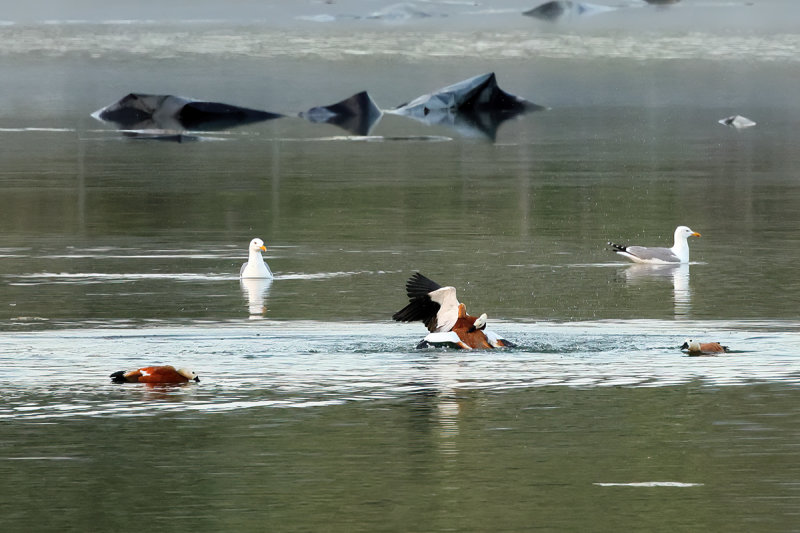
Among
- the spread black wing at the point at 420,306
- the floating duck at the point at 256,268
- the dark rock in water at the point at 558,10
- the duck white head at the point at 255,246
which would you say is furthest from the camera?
the dark rock in water at the point at 558,10

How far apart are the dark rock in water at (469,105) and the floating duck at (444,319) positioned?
35281mm

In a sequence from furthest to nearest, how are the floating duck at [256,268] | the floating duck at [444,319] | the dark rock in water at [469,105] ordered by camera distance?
the dark rock in water at [469,105]
the floating duck at [256,268]
the floating duck at [444,319]

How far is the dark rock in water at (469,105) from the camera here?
5247 cm

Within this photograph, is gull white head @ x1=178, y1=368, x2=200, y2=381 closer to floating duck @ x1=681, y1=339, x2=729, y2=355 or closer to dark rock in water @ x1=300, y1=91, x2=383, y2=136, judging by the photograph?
floating duck @ x1=681, y1=339, x2=729, y2=355

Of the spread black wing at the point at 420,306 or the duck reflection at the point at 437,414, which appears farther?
the spread black wing at the point at 420,306

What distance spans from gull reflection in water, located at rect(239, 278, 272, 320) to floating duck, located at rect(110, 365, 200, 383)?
12.6 ft

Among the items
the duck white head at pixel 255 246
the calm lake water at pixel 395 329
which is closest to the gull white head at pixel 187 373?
the calm lake water at pixel 395 329

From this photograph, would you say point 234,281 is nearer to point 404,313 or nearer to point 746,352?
point 404,313

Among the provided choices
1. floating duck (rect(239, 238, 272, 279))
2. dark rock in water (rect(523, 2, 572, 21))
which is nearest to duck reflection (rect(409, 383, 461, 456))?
floating duck (rect(239, 238, 272, 279))

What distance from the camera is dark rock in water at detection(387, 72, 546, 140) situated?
5247 centimetres

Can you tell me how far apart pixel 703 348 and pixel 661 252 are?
8.46 meters

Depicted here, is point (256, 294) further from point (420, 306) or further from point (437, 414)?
point (437, 414)

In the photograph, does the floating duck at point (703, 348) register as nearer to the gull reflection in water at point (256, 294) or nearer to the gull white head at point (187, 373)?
the gull white head at point (187, 373)

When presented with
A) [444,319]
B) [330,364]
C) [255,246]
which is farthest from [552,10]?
[330,364]
